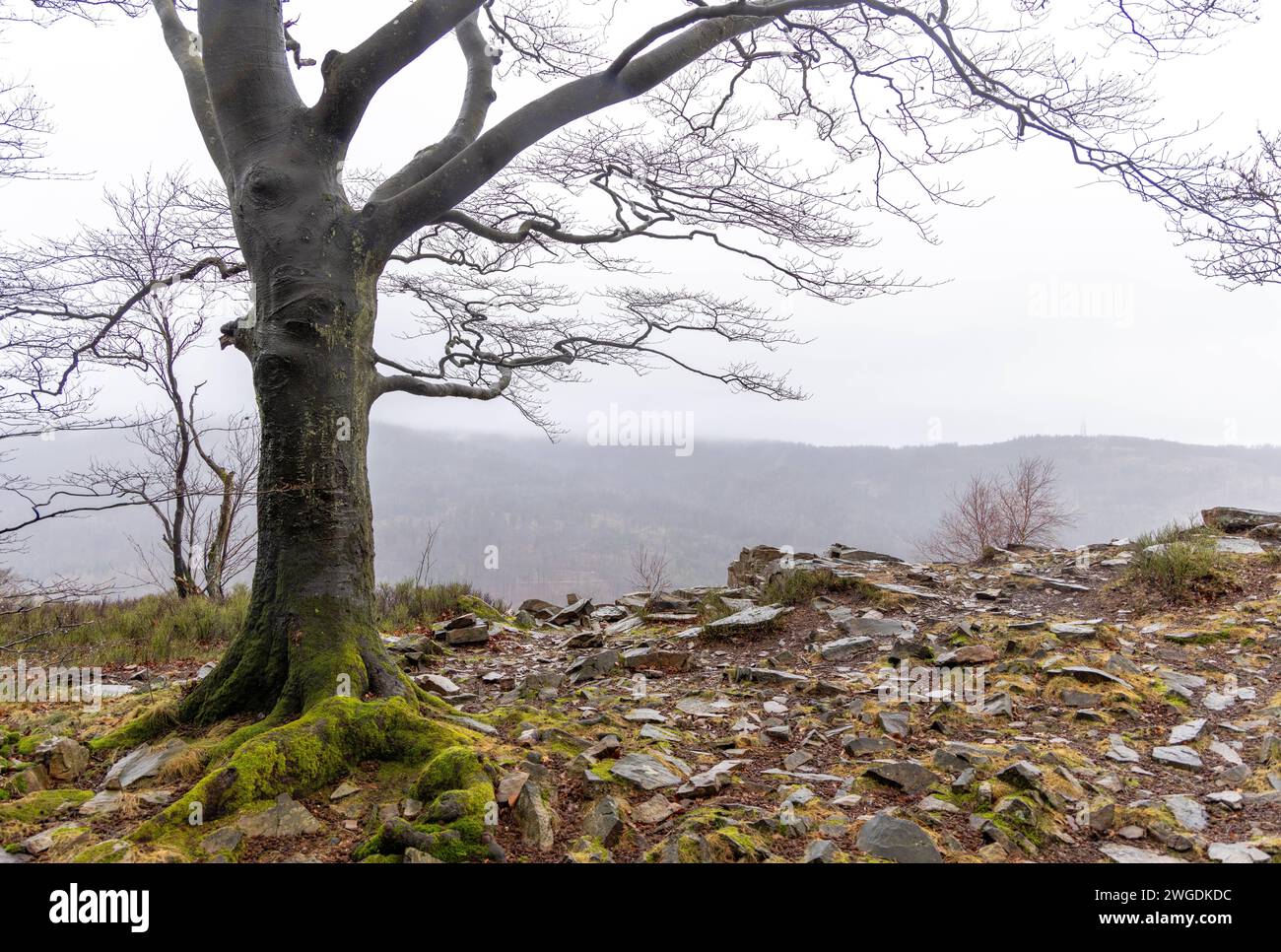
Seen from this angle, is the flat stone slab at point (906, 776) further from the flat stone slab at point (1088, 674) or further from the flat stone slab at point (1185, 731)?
the flat stone slab at point (1088, 674)

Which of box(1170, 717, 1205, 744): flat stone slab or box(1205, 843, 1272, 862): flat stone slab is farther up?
box(1170, 717, 1205, 744): flat stone slab

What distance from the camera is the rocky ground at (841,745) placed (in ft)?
9.40

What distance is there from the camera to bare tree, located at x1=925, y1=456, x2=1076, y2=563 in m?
28.3

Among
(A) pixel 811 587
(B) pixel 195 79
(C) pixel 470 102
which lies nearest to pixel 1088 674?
(A) pixel 811 587

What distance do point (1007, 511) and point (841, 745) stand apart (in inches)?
1162

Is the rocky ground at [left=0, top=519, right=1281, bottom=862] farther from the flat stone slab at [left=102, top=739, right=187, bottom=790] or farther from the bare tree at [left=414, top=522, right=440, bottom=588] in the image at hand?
the bare tree at [left=414, top=522, right=440, bottom=588]

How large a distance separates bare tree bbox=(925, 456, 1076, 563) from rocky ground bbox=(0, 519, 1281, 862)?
2272 cm

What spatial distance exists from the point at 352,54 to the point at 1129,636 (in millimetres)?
7240

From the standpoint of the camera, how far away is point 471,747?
350 cm

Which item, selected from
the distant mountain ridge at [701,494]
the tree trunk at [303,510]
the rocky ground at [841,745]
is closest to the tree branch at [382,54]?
the tree trunk at [303,510]

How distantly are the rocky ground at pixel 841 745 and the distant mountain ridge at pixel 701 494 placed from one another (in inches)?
1329

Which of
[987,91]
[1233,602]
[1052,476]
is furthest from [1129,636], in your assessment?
[1052,476]

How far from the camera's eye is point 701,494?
95.1 metres

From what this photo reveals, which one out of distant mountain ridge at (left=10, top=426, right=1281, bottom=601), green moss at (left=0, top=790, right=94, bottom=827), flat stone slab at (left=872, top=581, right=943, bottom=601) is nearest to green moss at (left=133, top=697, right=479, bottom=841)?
green moss at (left=0, top=790, right=94, bottom=827)
